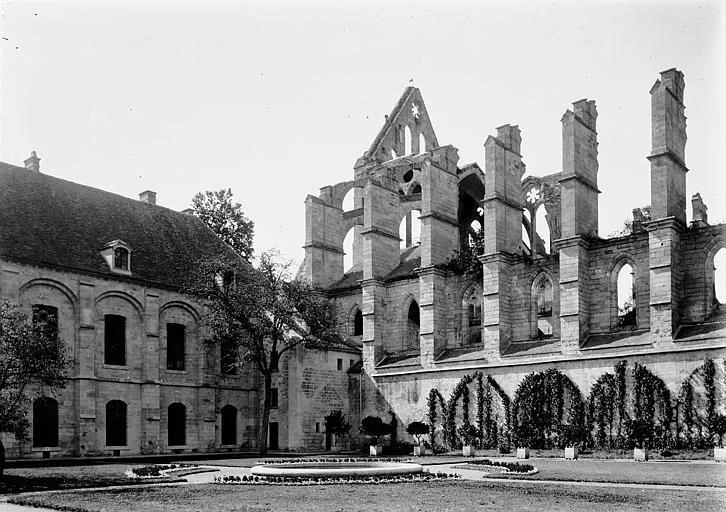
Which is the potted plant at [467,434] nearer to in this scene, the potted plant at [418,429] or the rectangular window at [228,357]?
the potted plant at [418,429]

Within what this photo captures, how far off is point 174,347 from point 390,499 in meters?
24.5

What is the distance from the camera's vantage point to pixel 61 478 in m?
22.0

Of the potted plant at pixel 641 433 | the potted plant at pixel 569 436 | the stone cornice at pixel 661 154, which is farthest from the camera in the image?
the potted plant at pixel 569 436

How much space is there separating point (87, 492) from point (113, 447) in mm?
17432

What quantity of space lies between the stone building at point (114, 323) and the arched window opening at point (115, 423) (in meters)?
0.05

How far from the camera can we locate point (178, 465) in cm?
2683

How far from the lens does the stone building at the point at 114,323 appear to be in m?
33.2

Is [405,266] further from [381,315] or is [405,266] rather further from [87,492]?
[87,492]

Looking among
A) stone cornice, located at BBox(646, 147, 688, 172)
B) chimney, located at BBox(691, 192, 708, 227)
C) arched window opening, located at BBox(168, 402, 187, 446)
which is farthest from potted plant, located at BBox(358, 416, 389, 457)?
chimney, located at BBox(691, 192, 708, 227)

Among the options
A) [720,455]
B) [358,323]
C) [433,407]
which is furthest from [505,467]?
[358,323]

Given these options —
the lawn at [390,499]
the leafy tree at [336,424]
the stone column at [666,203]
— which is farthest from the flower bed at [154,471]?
the stone column at [666,203]

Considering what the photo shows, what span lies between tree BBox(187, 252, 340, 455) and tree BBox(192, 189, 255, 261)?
601 inches

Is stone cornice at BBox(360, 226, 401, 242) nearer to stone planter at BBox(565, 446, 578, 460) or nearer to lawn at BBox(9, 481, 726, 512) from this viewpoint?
stone planter at BBox(565, 446, 578, 460)

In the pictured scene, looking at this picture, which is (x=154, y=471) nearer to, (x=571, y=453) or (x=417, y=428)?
(x=417, y=428)
